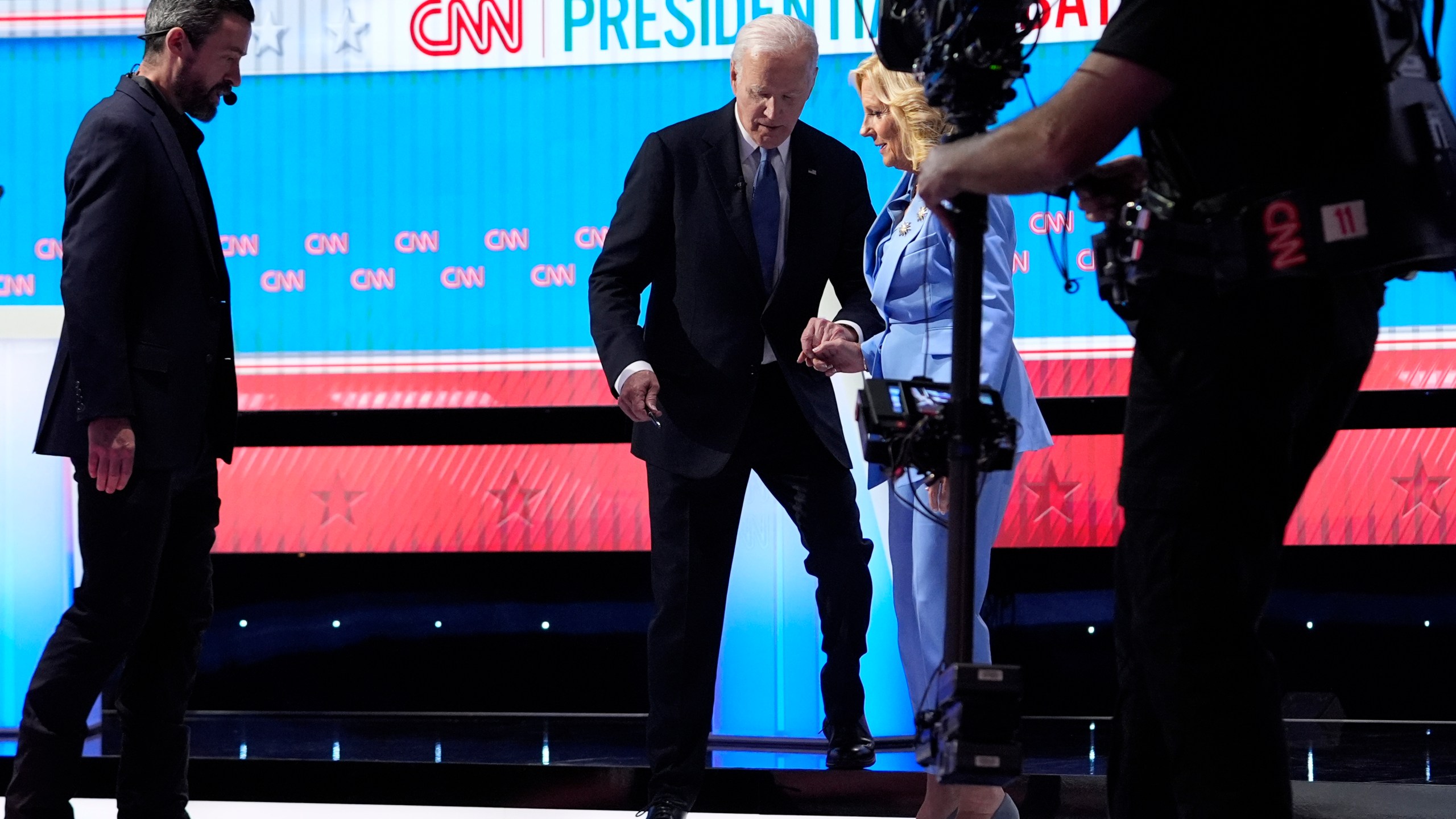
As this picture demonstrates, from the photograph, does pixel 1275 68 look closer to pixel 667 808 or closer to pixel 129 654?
pixel 667 808

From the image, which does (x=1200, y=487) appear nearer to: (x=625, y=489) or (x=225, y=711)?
(x=625, y=489)

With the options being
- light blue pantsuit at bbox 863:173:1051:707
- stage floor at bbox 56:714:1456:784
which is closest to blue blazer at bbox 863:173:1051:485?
light blue pantsuit at bbox 863:173:1051:707

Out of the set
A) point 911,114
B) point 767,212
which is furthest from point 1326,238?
point 767,212

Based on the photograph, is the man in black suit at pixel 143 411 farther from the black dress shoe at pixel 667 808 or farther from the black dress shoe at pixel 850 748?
the black dress shoe at pixel 850 748

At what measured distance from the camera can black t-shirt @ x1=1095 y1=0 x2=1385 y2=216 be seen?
5.12 ft

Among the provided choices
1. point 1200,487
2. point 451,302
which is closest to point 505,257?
point 451,302

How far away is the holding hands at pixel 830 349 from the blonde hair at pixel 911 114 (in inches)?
14.5

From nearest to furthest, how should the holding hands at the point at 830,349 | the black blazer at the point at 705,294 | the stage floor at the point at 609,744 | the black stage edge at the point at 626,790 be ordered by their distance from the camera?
1. the holding hands at the point at 830,349
2. the black blazer at the point at 705,294
3. the black stage edge at the point at 626,790
4. the stage floor at the point at 609,744

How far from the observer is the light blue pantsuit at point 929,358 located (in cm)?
273

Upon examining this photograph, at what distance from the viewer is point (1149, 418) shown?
168 centimetres

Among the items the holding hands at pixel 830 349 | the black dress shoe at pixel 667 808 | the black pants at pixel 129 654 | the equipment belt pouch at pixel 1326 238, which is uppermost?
the equipment belt pouch at pixel 1326 238

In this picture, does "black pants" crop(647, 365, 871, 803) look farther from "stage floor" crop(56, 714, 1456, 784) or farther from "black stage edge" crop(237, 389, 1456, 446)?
"black stage edge" crop(237, 389, 1456, 446)

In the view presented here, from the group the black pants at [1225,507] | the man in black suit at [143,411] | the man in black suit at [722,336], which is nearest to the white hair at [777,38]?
the man in black suit at [722,336]

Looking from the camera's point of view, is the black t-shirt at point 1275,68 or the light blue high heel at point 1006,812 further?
the light blue high heel at point 1006,812
